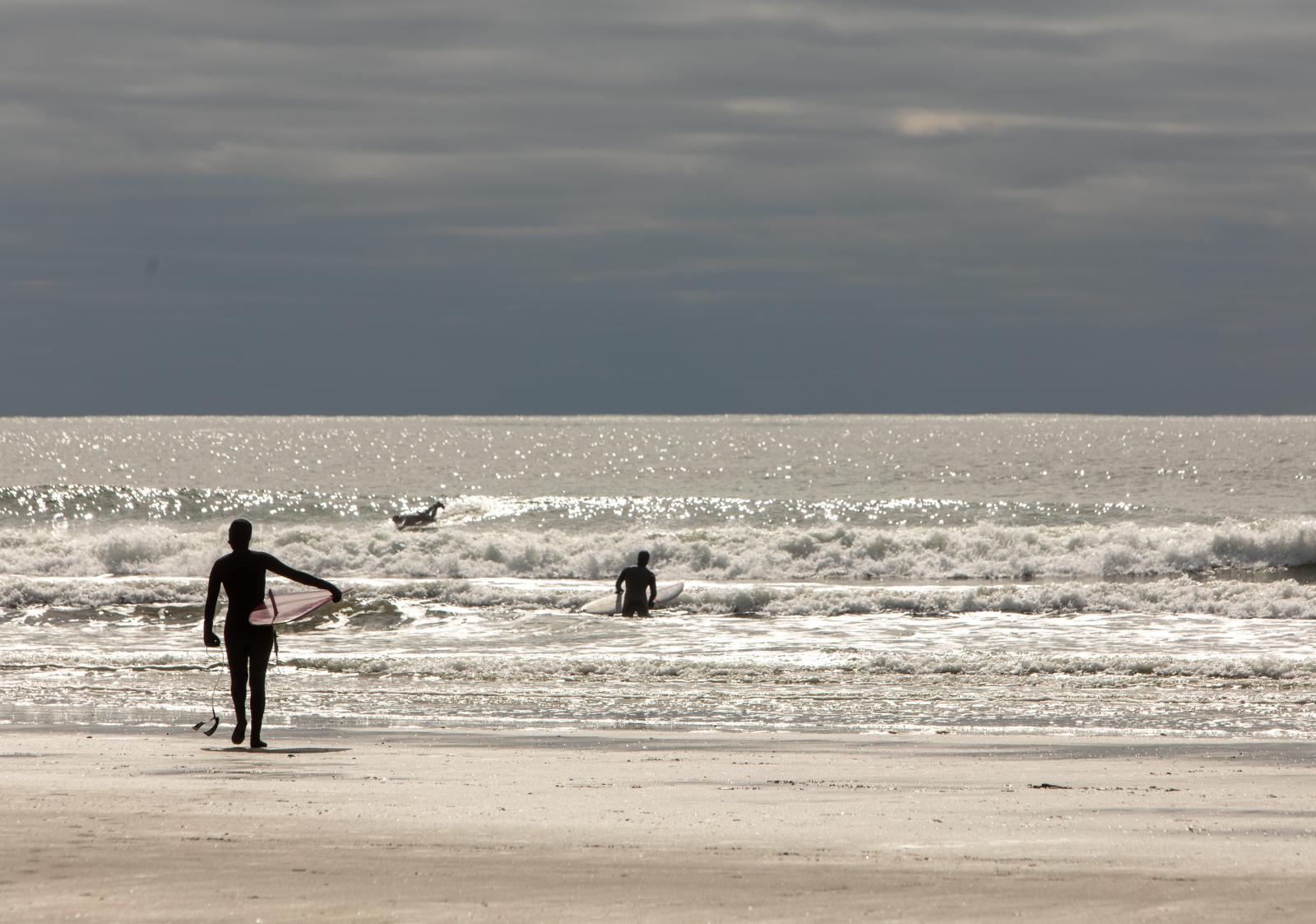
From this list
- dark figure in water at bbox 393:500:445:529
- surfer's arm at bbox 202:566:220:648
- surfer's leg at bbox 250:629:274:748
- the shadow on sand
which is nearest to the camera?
the shadow on sand

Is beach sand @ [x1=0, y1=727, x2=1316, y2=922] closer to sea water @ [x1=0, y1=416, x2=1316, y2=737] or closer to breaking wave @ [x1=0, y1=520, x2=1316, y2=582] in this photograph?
sea water @ [x1=0, y1=416, x2=1316, y2=737]

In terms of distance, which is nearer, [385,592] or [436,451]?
[385,592]

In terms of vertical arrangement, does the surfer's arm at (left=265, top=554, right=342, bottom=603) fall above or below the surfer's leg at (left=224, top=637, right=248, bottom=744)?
above

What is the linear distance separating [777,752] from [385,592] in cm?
1727

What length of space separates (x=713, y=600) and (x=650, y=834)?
18.1 m

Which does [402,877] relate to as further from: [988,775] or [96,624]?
[96,624]

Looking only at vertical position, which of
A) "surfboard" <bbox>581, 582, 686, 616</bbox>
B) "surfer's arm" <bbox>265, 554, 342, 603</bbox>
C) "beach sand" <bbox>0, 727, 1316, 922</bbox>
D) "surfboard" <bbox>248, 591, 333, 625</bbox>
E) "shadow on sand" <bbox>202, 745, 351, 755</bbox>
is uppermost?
"surfer's arm" <bbox>265, 554, 342, 603</bbox>

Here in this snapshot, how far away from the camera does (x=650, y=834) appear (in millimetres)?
6328

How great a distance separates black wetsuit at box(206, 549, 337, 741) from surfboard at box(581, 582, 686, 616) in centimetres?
1292

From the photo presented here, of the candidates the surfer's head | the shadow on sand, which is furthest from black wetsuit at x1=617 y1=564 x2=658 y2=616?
the shadow on sand

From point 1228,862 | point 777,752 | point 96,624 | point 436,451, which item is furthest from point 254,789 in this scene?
point 436,451

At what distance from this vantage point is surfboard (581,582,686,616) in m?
23.3

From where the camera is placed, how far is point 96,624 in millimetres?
23141

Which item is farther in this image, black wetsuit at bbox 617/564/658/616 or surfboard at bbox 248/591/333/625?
black wetsuit at bbox 617/564/658/616
